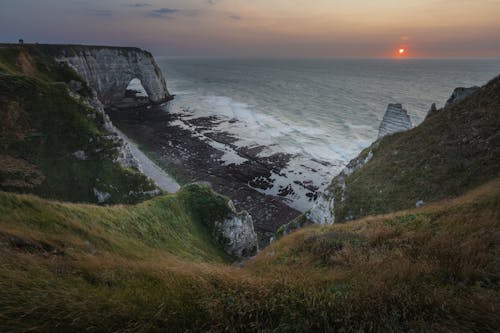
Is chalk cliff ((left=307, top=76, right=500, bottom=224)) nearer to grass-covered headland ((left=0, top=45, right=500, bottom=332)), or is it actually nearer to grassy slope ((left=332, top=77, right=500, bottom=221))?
grassy slope ((left=332, top=77, right=500, bottom=221))

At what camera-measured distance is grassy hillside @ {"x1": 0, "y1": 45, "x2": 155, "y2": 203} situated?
2511 centimetres

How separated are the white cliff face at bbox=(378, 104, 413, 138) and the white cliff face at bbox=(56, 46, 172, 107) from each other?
275ft

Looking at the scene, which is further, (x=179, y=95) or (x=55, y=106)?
(x=179, y=95)

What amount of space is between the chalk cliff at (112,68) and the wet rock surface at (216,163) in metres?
17.1

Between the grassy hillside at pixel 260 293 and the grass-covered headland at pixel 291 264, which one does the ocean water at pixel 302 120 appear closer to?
the grass-covered headland at pixel 291 264

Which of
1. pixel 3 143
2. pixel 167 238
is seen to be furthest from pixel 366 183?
pixel 3 143

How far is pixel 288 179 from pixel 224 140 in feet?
71.5

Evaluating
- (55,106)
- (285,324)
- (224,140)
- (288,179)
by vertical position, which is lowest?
(288,179)

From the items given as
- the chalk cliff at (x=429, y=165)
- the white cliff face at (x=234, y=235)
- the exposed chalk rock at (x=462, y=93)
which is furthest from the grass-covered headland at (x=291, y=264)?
the exposed chalk rock at (x=462, y=93)

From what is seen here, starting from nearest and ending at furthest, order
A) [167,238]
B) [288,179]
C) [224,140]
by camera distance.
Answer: [167,238], [288,179], [224,140]

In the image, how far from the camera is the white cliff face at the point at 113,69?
81.2m

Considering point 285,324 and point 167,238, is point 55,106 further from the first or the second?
point 285,324

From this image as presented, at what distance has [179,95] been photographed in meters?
113

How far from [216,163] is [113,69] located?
65945 mm
